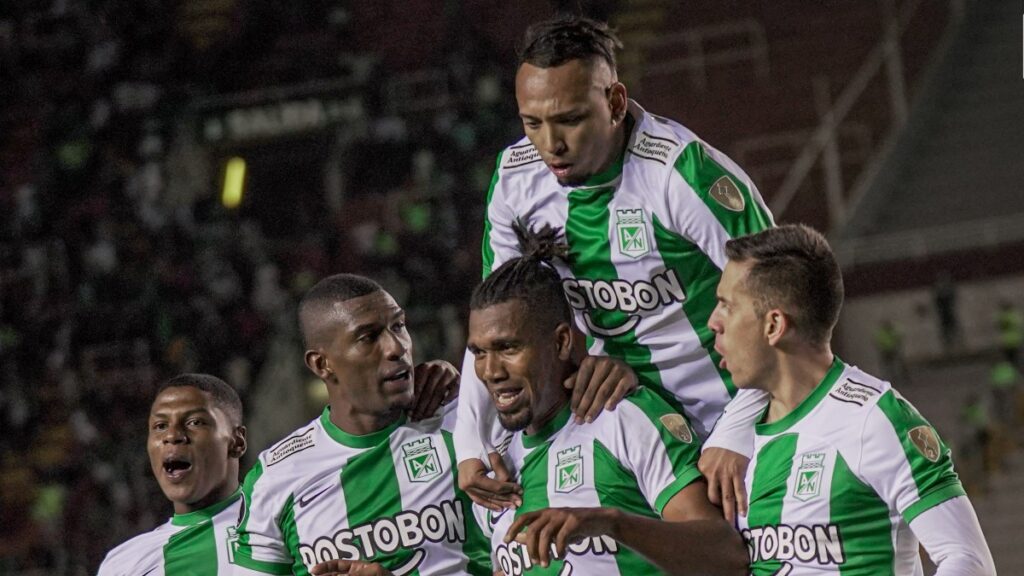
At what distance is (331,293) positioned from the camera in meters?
4.79

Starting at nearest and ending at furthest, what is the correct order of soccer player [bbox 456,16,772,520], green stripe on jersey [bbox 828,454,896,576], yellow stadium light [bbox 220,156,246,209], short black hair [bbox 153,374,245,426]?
green stripe on jersey [bbox 828,454,896,576]
soccer player [bbox 456,16,772,520]
short black hair [bbox 153,374,245,426]
yellow stadium light [bbox 220,156,246,209]

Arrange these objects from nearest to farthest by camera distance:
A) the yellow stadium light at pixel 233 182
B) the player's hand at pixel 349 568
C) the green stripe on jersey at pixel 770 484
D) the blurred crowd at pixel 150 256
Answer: the green stripe on jersey at pixel 770 484, the player's hand at pixel 349 568, the blurred crowd at pixel 150 256, the yellow stadium light at pixel 233 182

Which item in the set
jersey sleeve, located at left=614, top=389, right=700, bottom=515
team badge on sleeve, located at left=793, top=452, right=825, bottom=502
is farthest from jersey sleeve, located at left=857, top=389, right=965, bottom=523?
jersey sleeve, located at left=614, top=389, right=700, bottom=515

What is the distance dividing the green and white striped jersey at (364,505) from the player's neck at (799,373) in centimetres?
134

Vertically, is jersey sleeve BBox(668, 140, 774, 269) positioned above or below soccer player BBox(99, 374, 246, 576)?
above

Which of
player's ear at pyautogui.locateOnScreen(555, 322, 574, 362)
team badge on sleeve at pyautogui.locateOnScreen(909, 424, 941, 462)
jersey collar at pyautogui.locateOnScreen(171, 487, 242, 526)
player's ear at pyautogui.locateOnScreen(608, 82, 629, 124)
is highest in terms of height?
player's ear at pyautogui.locateOnScreen(608, 82, 629, 124)

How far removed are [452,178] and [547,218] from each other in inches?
366

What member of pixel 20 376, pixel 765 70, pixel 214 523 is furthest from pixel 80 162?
pixel 214 523

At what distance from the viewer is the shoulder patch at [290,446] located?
4848mm

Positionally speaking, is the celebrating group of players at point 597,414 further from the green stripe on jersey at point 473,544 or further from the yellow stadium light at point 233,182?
the yellow stadium light at point 233,182

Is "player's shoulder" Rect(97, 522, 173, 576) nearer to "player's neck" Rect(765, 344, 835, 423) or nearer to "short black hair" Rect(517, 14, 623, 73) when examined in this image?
"short black hair" Rect(517, 14, 623, 73)

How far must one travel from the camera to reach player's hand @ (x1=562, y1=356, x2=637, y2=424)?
4082 mm

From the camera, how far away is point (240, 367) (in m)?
12.9

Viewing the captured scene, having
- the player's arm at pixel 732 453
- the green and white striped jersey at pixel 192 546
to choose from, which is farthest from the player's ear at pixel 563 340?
the green and white striped jersey at pixel 192 546
